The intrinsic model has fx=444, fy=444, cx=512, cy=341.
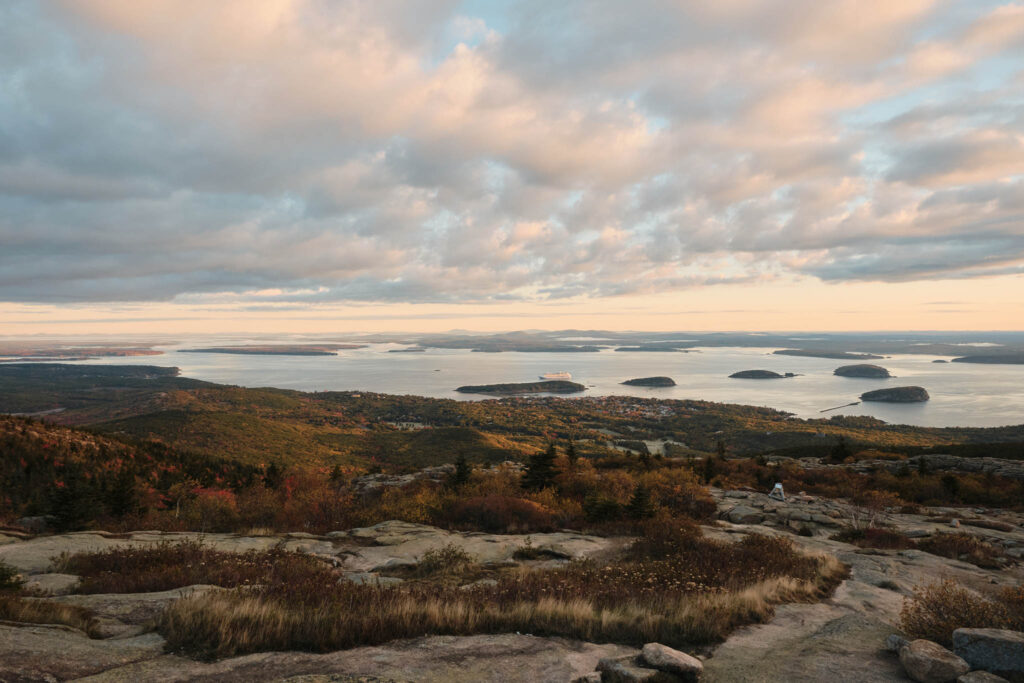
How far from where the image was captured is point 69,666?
477cm

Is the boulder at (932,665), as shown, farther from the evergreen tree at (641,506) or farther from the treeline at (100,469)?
the treeline at (100,469)

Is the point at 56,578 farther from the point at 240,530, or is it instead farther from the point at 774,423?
the point at 774,423

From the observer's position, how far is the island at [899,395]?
18175 centimetres

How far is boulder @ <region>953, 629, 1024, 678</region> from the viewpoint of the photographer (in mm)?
5168

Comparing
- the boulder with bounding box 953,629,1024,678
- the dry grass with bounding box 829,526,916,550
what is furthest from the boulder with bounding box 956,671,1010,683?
the dry grass with bounding box 829,526,916,550

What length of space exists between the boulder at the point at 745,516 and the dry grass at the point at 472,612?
1106cm

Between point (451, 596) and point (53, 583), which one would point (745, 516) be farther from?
point (53, 583)

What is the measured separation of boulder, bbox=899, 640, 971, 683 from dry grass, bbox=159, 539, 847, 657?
248cm

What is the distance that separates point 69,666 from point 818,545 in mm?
19727

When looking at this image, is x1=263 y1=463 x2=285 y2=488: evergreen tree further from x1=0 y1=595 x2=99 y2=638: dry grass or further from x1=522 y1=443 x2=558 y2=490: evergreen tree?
x1=0 y1=595 x2=99 y2=638: dry grass

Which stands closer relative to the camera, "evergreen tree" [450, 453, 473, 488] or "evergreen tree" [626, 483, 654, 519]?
"evergreen tree" [626, 483, 654, 519]

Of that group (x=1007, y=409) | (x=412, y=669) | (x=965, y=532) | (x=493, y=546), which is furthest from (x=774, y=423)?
(x=412, y=669)

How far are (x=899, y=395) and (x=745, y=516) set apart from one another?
223 m

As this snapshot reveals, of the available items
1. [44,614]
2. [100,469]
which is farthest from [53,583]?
[100,469]
